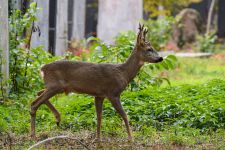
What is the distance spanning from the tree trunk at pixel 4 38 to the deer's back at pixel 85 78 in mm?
2735

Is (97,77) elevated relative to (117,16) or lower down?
elevated

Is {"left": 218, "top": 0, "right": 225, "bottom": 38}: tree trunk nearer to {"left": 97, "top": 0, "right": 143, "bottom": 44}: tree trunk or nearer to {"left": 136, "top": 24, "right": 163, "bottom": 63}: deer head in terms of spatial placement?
{"left": 97, "top": 0, "right": 143, "bottom": 44}: tree trunk

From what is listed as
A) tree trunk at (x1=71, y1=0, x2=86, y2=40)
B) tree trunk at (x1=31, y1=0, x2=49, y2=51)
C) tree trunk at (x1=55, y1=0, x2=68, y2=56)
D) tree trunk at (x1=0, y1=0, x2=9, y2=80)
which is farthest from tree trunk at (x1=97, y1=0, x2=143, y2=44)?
tree trunk at (x1=0, y1=0, x2=9, y2=80)

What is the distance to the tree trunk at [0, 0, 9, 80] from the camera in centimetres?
1273

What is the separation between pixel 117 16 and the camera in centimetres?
2355

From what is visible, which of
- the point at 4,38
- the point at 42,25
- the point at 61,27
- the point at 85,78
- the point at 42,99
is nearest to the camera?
the point at 85,78

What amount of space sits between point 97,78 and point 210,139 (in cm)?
167

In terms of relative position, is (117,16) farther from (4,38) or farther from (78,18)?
(4,38)

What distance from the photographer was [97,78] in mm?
9977

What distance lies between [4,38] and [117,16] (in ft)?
36.0

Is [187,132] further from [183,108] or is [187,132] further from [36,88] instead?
[36,88]

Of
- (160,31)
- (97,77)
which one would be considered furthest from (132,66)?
(160,31)

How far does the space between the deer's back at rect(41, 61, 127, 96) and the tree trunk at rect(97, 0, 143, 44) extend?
42.6 ft

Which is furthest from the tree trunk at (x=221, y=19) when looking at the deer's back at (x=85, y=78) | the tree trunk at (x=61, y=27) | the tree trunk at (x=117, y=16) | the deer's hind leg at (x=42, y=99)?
the deer's hind leg at (x=42, y=99)
